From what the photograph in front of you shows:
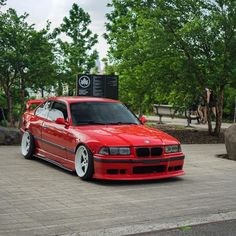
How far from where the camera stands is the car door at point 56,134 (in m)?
9.87

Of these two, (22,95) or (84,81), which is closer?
(84,81)

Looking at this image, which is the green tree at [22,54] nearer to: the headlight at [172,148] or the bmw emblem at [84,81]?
the bmw emblem at [84,81]

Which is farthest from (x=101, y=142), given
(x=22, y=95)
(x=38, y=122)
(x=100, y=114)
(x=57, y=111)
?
(x=22, y=95)

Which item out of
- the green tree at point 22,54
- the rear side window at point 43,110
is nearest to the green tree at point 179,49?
the green tree at point 22,54

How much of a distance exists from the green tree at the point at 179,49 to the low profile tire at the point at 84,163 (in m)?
7.73

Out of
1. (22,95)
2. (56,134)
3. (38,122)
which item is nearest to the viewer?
(56,134)

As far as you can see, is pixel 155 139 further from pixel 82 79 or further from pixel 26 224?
pixel 82 79

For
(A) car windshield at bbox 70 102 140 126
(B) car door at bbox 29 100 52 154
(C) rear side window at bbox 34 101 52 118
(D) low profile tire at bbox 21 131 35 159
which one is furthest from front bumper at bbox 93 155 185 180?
(D) low profile tire at bbox 21 131 35 159

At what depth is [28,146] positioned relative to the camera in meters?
11.5

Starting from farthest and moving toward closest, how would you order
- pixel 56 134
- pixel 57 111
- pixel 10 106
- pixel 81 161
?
pixel 10 106 → pixel 57 111 → pixel 56 134 → pixel 81 161

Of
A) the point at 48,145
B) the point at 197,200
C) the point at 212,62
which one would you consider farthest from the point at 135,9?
the point at 197,200

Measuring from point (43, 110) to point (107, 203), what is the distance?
14.4 ft

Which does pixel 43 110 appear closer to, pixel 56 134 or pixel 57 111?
pixel 57 111

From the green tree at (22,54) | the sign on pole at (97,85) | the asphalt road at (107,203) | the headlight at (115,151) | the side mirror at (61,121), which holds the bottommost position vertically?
the asphalt road at (107,203)
